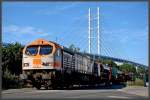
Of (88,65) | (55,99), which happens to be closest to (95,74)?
(88,65)

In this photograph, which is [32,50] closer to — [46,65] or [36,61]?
[36,61]

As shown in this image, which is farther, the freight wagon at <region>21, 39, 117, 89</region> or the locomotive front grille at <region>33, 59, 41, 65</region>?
the locomotive front grille at <region>33, 59, 41, 65</region>

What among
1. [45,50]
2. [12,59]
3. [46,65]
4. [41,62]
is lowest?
[46,65]

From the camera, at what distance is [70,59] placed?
32594 millimetres

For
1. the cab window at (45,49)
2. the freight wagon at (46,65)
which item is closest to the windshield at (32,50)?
the freight wagon at (46,65)

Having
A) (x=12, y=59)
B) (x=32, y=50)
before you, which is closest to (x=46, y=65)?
(x=32, y=50)

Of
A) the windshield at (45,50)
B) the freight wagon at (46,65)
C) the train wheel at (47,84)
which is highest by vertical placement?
the windshield at (45,50)

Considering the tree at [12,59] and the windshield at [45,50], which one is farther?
the tree at [12,59]

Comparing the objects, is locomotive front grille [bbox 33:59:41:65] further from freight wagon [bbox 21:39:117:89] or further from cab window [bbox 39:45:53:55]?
cab window [bbox 39:45:53:55]

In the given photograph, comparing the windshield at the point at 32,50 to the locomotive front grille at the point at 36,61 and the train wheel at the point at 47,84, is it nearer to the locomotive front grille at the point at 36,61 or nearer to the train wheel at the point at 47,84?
the locomotive front grille at the point at 36,61

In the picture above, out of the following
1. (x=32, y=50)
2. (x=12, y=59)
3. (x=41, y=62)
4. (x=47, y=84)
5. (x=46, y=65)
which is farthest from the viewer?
(x=12, y=59)

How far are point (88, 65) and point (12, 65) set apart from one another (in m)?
9.21

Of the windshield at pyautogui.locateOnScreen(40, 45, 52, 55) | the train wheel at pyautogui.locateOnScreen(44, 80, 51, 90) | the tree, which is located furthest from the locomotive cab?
the tree

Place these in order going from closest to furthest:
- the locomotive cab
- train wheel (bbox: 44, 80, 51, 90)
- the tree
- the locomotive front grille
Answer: the locomotive cab → train wheel (bbox: 44, 80, 51, 90) → the locomotive front grille → the tree
